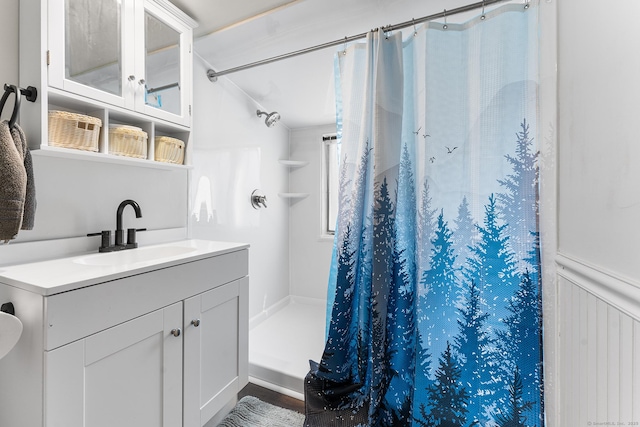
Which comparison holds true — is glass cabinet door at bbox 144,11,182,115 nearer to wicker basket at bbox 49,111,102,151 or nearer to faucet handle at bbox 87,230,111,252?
wicker basket at bbox 49,111,102,151

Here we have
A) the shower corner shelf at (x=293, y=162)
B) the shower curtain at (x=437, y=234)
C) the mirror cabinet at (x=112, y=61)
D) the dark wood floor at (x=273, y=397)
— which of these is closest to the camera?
the mirror cabinet at (x=112, y=61)

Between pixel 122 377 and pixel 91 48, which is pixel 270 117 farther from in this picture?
pixel 122 377

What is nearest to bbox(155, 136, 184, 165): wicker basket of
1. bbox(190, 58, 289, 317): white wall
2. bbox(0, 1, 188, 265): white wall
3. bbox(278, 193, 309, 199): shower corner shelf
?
bbox(0, 1, 188, 265): white wall

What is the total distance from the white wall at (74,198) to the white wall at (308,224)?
1505 mm

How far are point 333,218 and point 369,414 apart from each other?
185cm

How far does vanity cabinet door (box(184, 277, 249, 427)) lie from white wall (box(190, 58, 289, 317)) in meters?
0.67

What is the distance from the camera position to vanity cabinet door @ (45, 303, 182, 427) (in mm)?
814

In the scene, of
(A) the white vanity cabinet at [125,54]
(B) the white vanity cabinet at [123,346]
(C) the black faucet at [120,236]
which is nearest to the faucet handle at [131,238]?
(C) the black faucet at [120,236]

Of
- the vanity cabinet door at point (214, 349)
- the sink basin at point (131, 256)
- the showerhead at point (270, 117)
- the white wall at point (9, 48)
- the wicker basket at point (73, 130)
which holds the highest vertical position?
the showerhead at point (270, 117)

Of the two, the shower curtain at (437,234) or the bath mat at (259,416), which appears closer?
the shower curtain at (437,234)

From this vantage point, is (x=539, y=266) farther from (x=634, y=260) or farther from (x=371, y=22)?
(x=371, y=22)

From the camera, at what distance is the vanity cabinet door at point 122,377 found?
814 mm

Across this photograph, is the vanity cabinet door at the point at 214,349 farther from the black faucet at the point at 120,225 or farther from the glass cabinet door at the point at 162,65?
the glass cabinet door at the point at 162,65

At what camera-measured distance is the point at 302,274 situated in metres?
3.04
